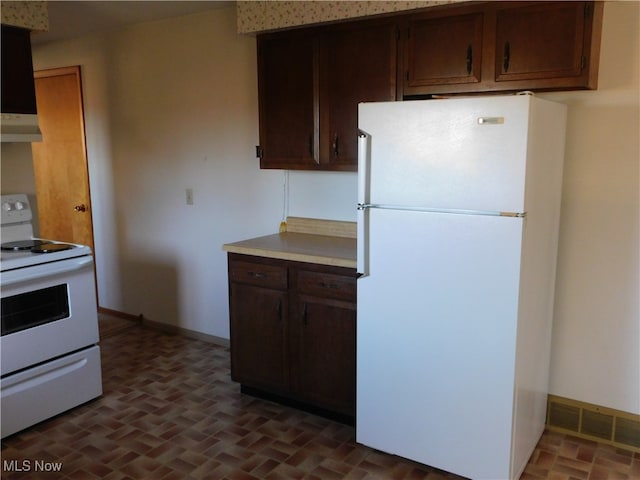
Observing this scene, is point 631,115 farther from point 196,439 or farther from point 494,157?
point 196,439

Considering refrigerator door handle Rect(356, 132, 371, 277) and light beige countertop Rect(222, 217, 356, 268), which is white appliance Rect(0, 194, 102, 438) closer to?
light beige countertop Rect(222, 217, 356, 268)

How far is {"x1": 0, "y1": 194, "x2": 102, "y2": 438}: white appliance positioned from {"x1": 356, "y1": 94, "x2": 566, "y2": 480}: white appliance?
1.56m

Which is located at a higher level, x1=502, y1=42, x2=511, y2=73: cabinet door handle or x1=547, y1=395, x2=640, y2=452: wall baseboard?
x1=502, y1=42, x2=511, y2=73: cabinet door handle

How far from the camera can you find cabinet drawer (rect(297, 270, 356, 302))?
8.82ft

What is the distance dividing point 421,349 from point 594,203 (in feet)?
3.57

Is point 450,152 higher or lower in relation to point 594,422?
higher

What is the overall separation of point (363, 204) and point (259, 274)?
0.84m

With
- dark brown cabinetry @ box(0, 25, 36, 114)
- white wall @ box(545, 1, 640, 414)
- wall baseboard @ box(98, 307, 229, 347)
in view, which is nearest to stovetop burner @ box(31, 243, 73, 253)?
dark brown cabinetry @ box(0, 25, 36, 114)

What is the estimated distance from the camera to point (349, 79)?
288 cm

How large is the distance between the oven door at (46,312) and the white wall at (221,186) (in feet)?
3.59

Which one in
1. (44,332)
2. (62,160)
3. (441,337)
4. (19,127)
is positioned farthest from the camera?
(62,160)

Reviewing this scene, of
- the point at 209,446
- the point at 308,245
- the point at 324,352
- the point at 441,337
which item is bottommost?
the point at 209,446

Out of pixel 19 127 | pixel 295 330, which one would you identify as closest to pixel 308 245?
pixel 295 330

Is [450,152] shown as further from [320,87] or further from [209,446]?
[209,446]
